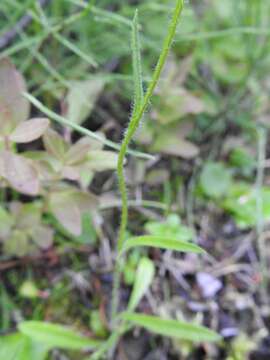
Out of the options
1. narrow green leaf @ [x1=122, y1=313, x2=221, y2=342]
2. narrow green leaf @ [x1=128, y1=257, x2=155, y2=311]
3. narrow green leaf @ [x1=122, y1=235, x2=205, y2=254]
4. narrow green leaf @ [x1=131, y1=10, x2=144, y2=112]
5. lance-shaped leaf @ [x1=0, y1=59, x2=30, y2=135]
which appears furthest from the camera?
narrow green leaf @ [x1=128, y1=257, x2=155, y2=311]

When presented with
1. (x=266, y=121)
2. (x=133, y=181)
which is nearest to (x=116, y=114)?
(x=133, y=181)

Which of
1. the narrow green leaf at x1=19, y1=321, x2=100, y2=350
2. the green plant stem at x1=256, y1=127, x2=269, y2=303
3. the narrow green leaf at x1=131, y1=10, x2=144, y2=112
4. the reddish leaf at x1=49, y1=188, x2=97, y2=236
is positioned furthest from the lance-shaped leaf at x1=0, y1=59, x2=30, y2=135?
the green plant stem at x1=256, y1=127, x2=269, y2=303

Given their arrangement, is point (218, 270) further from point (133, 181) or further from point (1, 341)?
point (1, 341)

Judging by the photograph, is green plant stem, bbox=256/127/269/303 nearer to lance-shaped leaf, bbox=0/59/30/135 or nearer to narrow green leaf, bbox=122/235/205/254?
narrow green leaf, bbox=122/235/205/254

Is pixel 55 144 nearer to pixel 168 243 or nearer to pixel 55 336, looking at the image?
pixel 168 243

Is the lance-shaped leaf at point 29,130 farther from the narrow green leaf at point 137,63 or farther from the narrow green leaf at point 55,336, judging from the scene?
the narrow green leaf at point 55,336

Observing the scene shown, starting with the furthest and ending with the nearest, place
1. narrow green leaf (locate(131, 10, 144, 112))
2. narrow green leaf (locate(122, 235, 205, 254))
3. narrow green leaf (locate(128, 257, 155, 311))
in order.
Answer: narrow green leaf (locate(128, 257, 155, 311)) < narrow green leaf (locate(122, 235, 205, 254)) < narrow green leaf (locate(131, 10, 144, 112))
